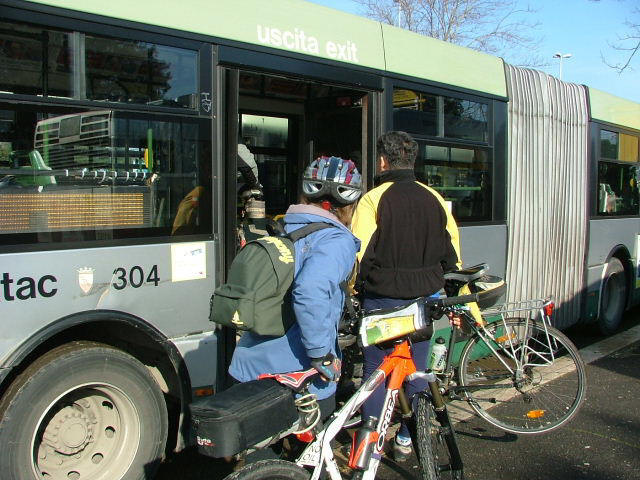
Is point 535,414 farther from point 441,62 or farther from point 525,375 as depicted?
point 441,62

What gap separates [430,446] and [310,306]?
1.04 m

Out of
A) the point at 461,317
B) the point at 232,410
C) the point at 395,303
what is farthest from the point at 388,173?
the point at 232,410

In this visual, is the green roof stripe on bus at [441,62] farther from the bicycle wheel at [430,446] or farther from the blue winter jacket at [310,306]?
the bicycle wheel at [430,446]

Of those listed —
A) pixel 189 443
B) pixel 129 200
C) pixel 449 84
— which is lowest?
pixel 189 443

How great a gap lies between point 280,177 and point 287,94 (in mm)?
934

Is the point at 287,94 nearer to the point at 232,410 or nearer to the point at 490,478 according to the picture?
the point at 490,478

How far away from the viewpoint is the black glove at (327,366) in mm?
2384

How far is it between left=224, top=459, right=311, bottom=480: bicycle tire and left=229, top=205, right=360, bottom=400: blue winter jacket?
369 millimetres

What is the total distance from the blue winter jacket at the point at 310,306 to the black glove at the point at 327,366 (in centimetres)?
3

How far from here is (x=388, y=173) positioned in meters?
3.64

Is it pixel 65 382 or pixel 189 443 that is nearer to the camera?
pixel 65 382

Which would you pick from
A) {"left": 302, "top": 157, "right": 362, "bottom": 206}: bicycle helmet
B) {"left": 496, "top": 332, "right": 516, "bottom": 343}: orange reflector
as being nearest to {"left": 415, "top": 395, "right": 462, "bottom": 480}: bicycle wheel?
{"left": 302, "top": 157, "right": 362, "bottom": 206}: bicycle helmet

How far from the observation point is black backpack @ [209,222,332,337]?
7.77 ft

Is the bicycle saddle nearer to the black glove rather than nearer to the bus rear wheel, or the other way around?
the black glove
